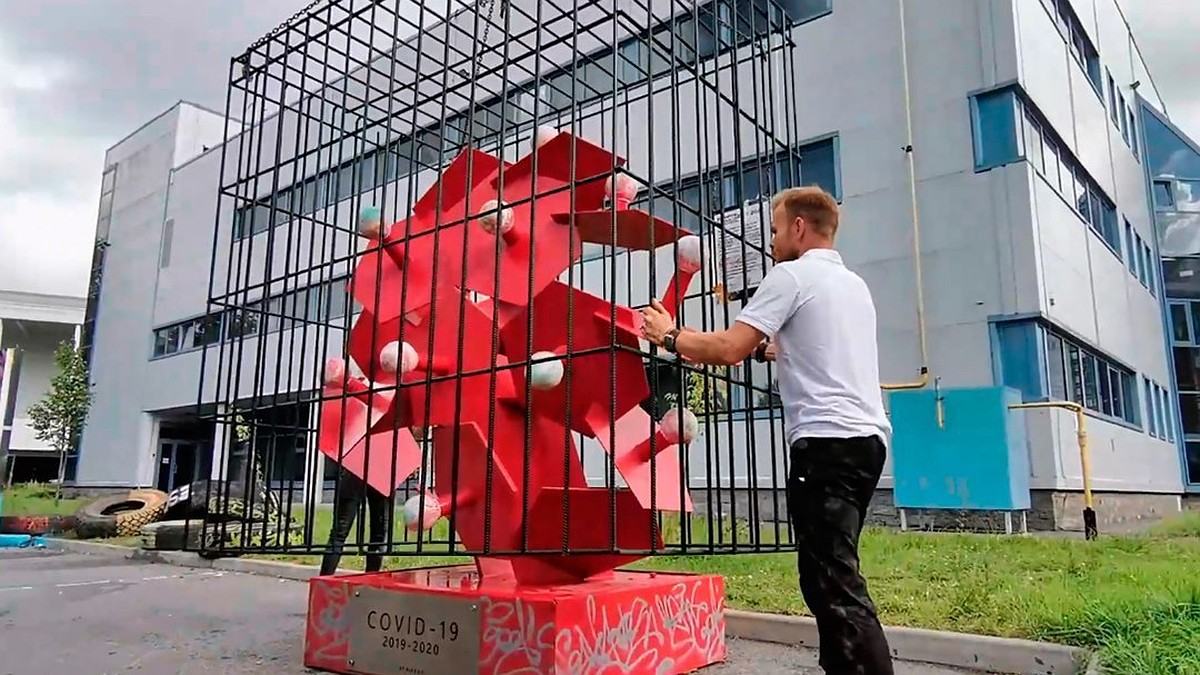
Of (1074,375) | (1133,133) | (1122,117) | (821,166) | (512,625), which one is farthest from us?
(1133,133)

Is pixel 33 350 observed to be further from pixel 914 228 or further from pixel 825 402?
pixel 825 402

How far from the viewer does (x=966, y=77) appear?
8719mm

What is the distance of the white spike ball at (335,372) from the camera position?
3.31 metres

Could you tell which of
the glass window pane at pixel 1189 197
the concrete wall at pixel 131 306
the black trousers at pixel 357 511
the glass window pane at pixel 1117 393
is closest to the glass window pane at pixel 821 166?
the glass window pane at pixel 1117 393

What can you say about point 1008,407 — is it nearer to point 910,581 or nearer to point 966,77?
point 966,77

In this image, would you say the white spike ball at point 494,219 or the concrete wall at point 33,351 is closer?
the white spike ball at point 494,219

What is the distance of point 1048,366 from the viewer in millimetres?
8180

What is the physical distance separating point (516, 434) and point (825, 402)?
139cm

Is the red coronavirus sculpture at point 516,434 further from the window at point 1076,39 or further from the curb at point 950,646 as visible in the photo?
the window at point 1076,39

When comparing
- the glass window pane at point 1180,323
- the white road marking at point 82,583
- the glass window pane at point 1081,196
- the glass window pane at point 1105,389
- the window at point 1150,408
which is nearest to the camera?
the white road marking at point 82,583

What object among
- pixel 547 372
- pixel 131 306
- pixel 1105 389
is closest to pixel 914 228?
pixel 1105 389

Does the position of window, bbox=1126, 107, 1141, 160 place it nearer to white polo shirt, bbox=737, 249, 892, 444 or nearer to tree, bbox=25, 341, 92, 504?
white polo shirt, bbox=737, 249, 892, 444

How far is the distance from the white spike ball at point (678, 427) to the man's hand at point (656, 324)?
418mm

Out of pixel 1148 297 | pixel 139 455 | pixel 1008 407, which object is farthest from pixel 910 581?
pixel 139 455
